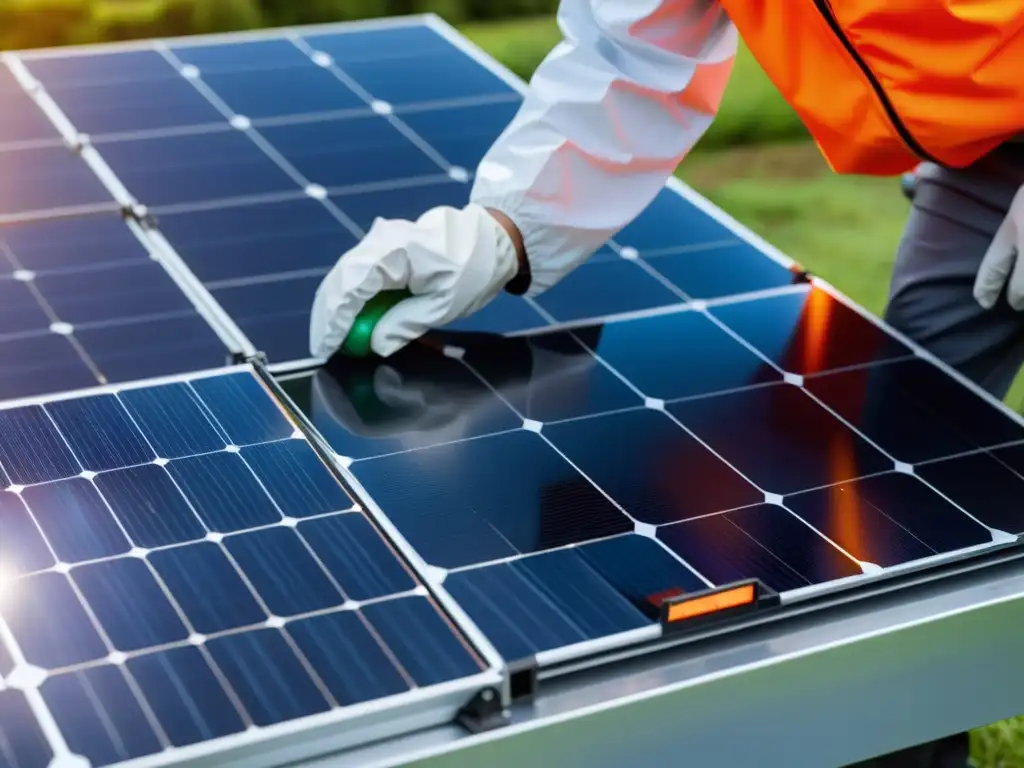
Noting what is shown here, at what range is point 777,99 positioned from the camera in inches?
332

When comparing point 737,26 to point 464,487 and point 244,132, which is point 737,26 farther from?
point 244,132

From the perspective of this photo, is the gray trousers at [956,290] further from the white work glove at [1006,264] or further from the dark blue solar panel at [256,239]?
the dark blue solar panel at [256,239]

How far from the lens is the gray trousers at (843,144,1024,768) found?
3219mm

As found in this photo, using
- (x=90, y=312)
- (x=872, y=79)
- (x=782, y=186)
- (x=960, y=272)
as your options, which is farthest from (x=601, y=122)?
(x=782, y=186)

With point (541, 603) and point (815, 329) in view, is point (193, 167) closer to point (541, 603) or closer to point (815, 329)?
point (815, 329)

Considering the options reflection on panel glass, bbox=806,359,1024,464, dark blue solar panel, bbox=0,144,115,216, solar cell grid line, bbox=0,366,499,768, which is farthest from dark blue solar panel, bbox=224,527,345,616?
dark blue solar panel, bbox=0,144,115,216

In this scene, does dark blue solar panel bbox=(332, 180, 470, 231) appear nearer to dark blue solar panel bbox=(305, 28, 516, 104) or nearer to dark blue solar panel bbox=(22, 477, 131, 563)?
dark blue solar panel bbox=(305, 28, 516, 104)

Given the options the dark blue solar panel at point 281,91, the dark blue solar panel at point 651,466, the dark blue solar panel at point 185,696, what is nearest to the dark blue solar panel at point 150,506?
the dark blue solar panel at point 185,696

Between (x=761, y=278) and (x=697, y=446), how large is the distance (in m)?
0.80

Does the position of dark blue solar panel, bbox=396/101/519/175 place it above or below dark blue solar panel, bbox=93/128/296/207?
above

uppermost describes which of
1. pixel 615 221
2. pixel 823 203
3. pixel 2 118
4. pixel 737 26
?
pixel 737 26

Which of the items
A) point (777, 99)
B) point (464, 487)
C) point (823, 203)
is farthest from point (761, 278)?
point (777, 99)

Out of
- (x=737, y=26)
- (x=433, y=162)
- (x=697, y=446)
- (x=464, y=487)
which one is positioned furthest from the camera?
(x=433, y=162)

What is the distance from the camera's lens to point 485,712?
2160 millimetres
